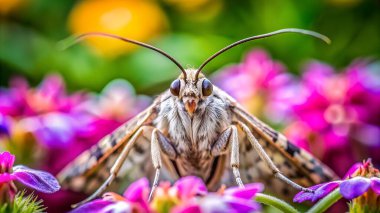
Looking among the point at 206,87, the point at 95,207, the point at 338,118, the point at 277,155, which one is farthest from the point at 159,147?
the point at 338,118

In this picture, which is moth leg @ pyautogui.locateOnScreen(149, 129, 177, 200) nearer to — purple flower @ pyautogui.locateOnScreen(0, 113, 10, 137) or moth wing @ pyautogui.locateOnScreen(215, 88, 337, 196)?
moth wing @ pyautogui.locateOnScreen(215, 88, 337, 196)

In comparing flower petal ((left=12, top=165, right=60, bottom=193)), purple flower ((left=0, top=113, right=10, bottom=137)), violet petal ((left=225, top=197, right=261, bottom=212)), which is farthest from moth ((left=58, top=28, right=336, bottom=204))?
violet petal ((left=225, top=197, right=261, bottom=212))

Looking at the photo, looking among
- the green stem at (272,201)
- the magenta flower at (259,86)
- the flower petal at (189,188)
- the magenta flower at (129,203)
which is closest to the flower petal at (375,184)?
the green stem at (272,201)

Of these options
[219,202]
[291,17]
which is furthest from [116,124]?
[291,17]

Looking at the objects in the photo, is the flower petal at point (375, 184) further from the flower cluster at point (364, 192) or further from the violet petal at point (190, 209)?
the violet petal at point (190, 209)

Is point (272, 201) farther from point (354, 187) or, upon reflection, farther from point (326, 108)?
point (326, 108)
